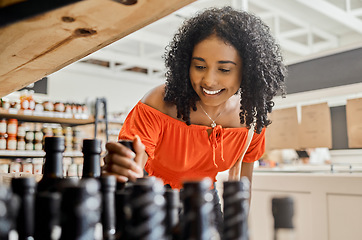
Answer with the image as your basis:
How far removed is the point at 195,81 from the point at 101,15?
2.32 feet

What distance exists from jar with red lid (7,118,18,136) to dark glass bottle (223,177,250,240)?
171 inches

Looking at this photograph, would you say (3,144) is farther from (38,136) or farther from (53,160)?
(53,160)

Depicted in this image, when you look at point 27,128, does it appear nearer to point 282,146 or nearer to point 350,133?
point 282,146

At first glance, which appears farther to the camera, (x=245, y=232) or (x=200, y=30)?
(x=200, y=30)

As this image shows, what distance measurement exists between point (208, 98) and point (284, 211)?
899 millimetres

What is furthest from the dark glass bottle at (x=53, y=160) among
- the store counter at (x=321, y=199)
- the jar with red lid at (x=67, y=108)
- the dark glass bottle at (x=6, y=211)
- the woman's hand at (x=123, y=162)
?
the jar with red lid at (x=67, y=108)

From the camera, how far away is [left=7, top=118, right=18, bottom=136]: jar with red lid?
14.1 ft

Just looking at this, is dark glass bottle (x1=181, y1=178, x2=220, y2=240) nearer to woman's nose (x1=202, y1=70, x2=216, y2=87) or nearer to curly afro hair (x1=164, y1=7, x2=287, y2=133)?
woman's nose (x1=202, y1=70, x2=216, y2=87)

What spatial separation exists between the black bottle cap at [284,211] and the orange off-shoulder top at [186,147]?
955 millimetres

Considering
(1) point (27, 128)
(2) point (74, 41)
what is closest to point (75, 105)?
(1) point (27, 128)

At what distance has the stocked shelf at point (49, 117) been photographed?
439 centimetres

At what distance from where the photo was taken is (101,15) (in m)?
0.70

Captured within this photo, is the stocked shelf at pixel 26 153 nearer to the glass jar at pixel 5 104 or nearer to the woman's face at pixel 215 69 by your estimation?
the glass jar at pixel 5 104

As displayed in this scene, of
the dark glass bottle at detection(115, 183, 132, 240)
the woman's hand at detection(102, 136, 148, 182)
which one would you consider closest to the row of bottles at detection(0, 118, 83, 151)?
the woman's hand at detection(102, 136, 148, 182)
